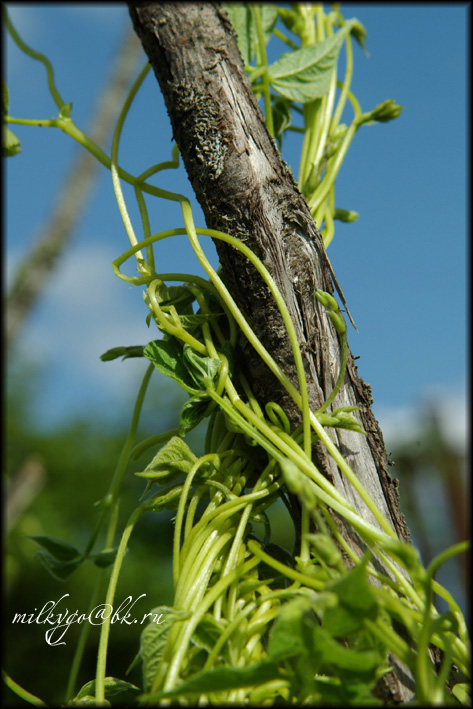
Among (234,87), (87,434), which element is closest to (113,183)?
(234,87)

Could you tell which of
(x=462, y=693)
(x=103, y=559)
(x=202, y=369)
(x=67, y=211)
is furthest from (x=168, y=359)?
(x=67, y=211)

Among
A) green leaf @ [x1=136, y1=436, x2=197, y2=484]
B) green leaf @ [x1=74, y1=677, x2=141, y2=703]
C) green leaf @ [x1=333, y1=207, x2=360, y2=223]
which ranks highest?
green leaf @ [x1=333, y1=207, x2=360, y2=223]

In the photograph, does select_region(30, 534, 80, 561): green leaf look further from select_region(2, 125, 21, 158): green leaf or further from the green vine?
select_region(2, 125, 21, 158): green leaf

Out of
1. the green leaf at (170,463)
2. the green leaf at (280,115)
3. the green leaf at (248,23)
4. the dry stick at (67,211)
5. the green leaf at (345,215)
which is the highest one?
the dry stick at (67,211)

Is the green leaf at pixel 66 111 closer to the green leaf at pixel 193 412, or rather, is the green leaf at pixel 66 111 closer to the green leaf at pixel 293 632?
the green leaf at pixel 193 412

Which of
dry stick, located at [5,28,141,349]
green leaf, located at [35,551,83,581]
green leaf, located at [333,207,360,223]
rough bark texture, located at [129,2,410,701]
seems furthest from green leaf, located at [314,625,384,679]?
dry stick, located at [5,28,141,349]

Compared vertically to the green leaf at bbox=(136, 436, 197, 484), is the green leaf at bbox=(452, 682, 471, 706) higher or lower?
lower

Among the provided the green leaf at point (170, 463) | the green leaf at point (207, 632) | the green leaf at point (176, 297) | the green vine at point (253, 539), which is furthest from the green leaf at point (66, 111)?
the green leaf at point (207, 632)
